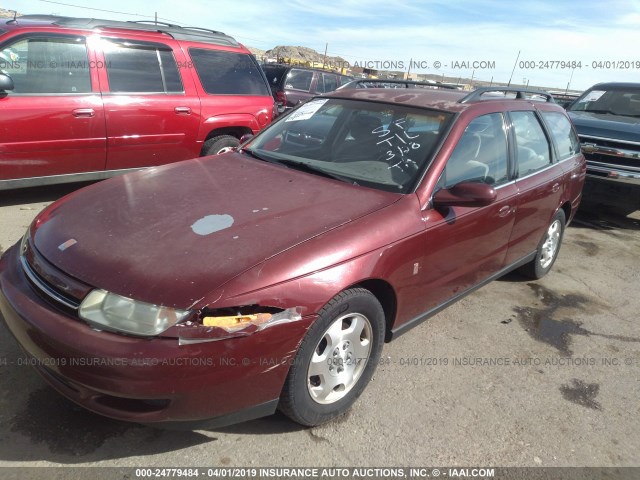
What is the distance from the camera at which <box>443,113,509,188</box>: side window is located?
3.05 meters

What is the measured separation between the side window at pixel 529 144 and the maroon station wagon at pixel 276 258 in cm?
5

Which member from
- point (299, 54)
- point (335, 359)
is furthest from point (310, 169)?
point (299, 54)

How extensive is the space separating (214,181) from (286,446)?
156 centimetres

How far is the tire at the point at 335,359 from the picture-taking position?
223 centimetres

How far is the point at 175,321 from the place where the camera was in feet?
6.31

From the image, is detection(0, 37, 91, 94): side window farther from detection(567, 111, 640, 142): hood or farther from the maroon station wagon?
detection(567, 111, 640, 142): hood

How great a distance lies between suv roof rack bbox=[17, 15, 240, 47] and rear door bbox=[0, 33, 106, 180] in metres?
0.30

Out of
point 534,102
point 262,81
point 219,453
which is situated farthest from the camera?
point 262,81

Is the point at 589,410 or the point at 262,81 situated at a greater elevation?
the point at 262,81

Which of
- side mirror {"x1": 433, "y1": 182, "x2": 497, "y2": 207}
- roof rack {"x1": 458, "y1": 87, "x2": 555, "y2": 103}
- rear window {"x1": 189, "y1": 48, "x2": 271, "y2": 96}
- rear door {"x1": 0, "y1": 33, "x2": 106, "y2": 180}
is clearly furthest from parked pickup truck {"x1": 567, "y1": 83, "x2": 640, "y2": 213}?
rear door {"x1": 0, "y1": 33, "x2": 106, "y2": 180}

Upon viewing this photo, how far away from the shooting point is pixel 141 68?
18.1 feet

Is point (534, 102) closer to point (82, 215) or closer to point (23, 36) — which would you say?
point (82, 215)

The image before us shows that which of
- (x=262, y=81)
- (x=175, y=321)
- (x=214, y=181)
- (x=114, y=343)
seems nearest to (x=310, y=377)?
(x=175, y=321)

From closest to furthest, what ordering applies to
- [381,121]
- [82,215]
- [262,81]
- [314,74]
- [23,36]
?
[82,215]
[381,121]
[23,36]
[262,81]
[314,74]
